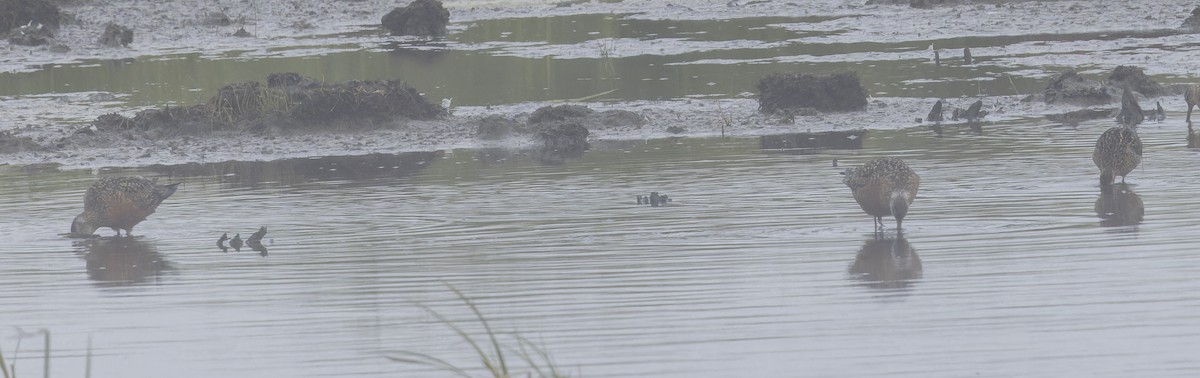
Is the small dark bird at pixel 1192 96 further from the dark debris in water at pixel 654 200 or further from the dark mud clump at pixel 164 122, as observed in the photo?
the dark mud clump at pixel 164 122

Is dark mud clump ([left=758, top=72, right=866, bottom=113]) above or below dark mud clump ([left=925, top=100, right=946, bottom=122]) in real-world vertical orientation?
above

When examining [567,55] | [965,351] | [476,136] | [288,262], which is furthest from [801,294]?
[567,55]

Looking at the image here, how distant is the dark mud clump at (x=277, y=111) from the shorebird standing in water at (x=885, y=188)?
310 inches

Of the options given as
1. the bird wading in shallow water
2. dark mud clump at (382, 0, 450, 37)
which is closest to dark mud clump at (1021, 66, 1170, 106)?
the bird wading in shallow water

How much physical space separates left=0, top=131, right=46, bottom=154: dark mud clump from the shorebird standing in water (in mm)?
9193

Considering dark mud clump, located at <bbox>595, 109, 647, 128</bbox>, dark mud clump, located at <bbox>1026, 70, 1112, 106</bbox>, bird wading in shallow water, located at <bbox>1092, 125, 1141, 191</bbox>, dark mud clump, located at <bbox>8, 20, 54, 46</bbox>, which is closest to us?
bird wading in shallow water, located at <bbox>1092, 125, 1141, 191</bbox>

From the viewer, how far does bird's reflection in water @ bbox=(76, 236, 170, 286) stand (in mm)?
10133

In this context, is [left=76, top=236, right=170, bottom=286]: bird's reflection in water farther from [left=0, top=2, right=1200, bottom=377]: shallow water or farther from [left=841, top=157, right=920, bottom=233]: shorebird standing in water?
[left=841, top=157, right=920, bottom=233]: shorebird standing in water

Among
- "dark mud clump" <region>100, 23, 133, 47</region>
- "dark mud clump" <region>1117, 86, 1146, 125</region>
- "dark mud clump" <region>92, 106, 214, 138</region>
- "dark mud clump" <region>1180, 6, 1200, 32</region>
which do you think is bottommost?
"dark mud clump" <region>92, 106, 214, 138</region>

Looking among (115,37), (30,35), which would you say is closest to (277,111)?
(115,37)

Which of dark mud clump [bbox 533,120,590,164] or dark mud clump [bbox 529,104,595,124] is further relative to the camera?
dark mud clump [bbox 529,104,595,124]

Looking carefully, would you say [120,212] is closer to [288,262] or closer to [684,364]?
[288,262]

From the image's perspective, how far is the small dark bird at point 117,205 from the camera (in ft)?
38.7

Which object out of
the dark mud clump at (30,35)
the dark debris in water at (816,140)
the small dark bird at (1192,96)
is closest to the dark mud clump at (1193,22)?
the small dark bird at (1192,96)
